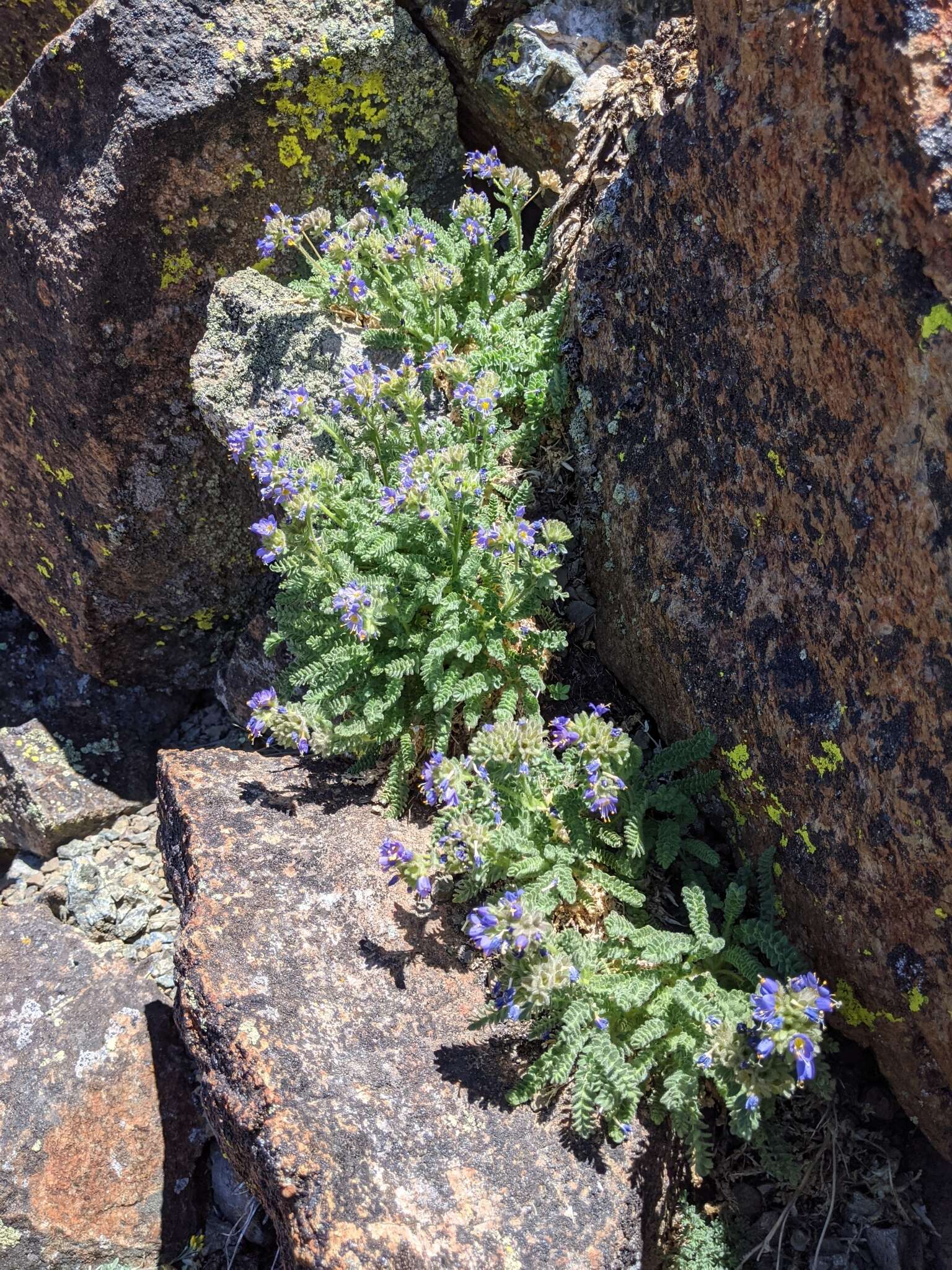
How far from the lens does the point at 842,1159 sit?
3.47 meters

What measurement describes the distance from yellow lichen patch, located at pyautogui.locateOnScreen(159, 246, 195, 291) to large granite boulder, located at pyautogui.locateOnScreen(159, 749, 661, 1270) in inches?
105

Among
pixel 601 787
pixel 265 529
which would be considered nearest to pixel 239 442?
pixel 265 529

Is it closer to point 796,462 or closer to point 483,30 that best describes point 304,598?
point 796,462

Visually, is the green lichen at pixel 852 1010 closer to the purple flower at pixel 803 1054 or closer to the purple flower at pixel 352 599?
the purple flower at pixel 803 1054

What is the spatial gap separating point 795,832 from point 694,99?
2.61 metres

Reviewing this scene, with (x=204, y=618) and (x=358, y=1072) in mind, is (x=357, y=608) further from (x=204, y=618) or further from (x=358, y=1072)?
(x=204, y=618)

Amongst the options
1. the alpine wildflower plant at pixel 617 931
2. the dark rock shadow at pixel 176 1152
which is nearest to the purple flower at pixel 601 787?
the alpine wildflower plant at pixel 617 931

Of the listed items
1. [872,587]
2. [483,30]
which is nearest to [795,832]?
[872,587]

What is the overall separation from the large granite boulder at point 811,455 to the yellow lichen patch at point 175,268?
2.20 m

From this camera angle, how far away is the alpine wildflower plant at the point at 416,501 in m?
3.92

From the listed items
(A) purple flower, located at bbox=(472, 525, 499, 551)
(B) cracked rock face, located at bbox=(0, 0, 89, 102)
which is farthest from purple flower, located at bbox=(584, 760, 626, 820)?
(B) cracked rock face, located at bbox=(0, 0, 89, 102)

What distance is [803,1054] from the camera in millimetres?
2795

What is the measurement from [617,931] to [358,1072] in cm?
99

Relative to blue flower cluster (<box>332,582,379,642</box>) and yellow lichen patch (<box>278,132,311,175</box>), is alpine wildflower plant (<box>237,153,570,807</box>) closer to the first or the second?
blue flower cluster (<box>332,582,379,642</box>)
